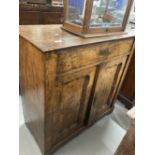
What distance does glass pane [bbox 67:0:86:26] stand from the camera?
101 centimetres

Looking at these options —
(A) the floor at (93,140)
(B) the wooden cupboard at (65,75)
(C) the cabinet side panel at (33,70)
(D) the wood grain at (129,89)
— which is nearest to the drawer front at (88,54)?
(B) the wooden cupboard at (65,75)

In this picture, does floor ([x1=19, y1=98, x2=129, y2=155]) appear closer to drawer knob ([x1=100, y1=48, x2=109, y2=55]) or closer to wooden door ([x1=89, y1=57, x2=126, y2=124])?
wooden door ([x1=89, y1=57, x2=126, y2=124])

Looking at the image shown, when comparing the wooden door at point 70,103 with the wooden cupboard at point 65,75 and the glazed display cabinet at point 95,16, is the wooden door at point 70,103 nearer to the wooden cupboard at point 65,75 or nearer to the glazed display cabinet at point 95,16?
the wooden cupboard at point 65,75

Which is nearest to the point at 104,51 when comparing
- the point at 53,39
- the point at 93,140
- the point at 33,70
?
the point at 53,39

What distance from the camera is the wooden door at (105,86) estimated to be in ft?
4.28

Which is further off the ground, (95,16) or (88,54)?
(95,16)

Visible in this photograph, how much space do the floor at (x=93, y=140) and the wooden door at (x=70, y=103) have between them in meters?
0.12

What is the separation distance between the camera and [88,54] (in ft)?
3.38

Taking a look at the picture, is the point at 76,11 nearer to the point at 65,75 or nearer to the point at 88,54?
the point at 88,54

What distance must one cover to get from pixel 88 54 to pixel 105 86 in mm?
533
